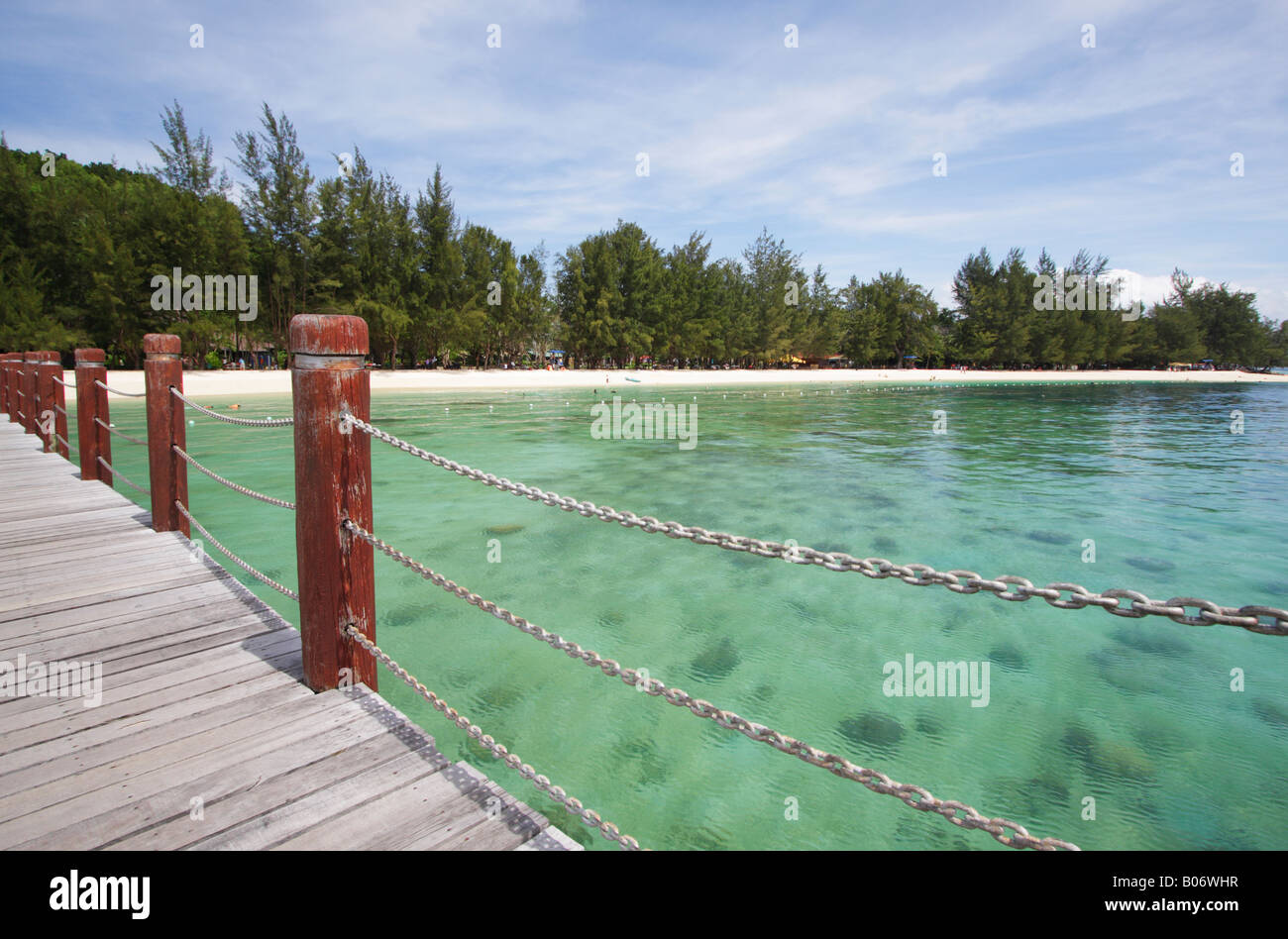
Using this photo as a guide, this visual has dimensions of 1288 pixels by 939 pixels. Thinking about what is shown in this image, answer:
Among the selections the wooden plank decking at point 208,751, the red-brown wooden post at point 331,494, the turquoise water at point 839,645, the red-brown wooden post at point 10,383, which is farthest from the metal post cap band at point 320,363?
the red-brown wooden post at point 10,383

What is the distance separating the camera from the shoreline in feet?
110

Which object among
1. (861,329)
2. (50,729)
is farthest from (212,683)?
(861,329)

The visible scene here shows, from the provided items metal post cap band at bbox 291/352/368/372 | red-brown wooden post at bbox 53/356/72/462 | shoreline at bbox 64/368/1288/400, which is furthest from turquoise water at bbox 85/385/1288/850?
shoreline at bbox 64/368/1288/400

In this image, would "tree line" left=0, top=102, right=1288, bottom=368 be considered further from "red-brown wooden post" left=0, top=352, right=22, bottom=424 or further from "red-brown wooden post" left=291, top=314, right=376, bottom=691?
"red-brown wooden post" left=291, top=314, right=376, bottom=691

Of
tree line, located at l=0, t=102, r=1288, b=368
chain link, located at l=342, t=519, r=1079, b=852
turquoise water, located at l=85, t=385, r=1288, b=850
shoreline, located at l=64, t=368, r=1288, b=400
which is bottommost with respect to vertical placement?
turquoise water, located at l=85, t=385, r=1288, b=850

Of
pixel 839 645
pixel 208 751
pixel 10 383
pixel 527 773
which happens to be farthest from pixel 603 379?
pixel 527 773

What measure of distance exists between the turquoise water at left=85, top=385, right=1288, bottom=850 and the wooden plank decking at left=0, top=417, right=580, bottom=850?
177cm

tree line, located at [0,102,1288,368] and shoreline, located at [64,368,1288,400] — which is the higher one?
tree line, located at [0,102,1288,368]

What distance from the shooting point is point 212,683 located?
9.91ft

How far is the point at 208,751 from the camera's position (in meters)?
2.51

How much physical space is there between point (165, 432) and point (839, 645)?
625 centimetres

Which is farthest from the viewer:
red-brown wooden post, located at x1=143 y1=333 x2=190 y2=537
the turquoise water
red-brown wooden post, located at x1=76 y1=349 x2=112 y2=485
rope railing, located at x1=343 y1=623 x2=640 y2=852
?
red-brown wooden post, located at x1=76 y1=349 x2=112 y2=485

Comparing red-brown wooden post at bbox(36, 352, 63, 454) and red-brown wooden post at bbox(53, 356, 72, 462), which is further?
red-brown wooden post at bbox(53, 356, 72, 462)
